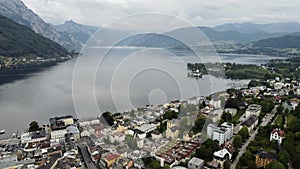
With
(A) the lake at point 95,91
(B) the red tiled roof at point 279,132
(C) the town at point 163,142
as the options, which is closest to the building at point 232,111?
(C) the town at point 163,142

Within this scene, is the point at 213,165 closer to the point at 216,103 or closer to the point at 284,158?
the point at 284,158

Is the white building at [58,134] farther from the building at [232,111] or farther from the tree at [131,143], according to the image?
the building at [232,111]

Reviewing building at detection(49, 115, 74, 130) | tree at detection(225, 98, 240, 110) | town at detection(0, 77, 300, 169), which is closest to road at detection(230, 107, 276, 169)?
town at detection(0, 77, 300, 169)

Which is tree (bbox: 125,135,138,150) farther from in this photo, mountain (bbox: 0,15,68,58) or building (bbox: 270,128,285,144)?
mountain (bbox: 0,15,68,58)

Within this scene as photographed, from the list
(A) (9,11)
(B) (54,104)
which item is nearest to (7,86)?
(B) (54,104)

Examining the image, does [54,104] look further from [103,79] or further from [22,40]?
[22,40]

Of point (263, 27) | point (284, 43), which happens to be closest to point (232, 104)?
point (284, 43)
